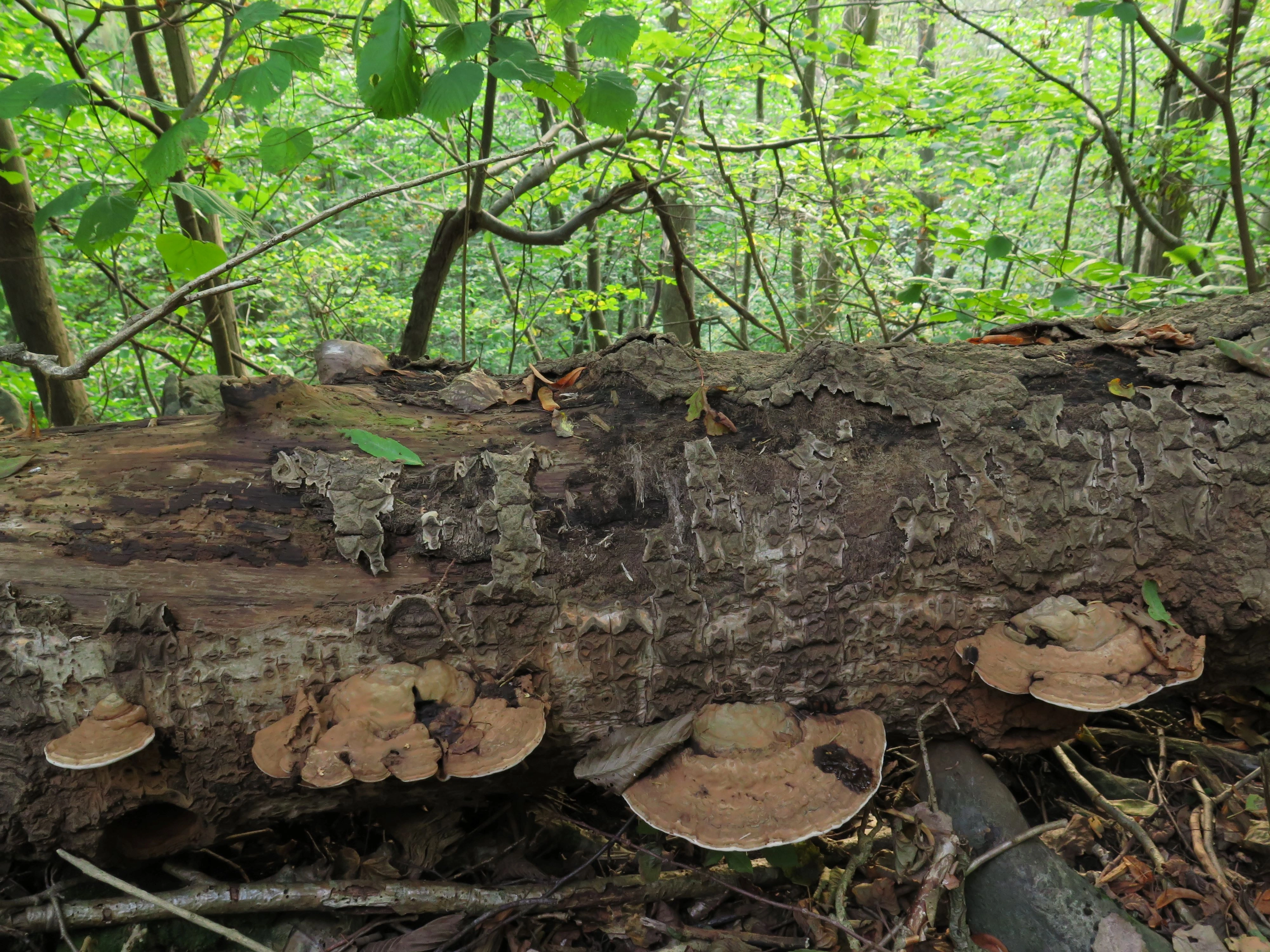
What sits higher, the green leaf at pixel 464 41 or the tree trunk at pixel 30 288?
the green leaf at pixel 464 41

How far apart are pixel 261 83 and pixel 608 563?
6.93 feet

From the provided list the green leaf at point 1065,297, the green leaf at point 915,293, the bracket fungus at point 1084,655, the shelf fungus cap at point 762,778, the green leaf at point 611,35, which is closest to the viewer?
the shelf fungus cap at point 762,778

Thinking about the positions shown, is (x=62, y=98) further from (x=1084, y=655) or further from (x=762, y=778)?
(x=1084, y=655)

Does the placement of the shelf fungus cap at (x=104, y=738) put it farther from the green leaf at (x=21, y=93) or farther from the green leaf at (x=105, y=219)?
the green leaf at (x=21, y=93)

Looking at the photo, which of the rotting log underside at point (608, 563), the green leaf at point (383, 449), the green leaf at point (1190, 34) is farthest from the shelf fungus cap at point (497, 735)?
the green leaf at point (1190, 34)

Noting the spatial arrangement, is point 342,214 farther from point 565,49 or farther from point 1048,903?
point 1048,903

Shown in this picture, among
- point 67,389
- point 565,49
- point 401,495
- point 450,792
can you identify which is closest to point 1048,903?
point 450,792

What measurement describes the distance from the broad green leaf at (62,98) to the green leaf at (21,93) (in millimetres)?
24

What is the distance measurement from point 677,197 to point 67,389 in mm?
6664

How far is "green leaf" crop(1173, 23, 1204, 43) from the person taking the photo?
4.04 meters

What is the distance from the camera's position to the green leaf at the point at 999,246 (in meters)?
4.57

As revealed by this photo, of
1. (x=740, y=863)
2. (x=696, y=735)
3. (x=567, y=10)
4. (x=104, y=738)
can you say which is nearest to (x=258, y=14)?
(x=567, y=10)

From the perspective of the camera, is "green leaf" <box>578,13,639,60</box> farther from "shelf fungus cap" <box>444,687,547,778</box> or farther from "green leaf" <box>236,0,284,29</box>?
"shelf fungus cap" <box>444,687,547,778</box>

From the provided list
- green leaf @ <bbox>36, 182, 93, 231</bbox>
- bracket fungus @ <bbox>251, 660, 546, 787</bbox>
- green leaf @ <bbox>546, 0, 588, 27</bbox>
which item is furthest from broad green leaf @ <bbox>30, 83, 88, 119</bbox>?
bracket fungus @ <bbox>251, 660, 546, 787</bbox>
